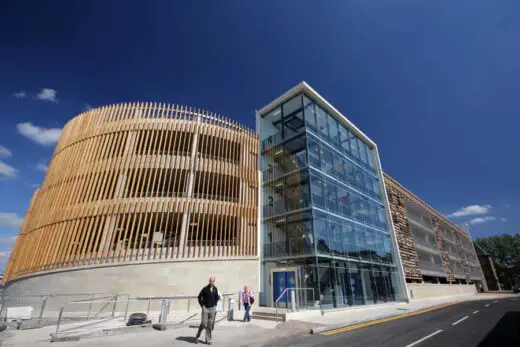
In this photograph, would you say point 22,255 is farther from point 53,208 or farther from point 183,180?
point 183,180

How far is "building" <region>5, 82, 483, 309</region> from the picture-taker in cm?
1596

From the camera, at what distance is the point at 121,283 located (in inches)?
597

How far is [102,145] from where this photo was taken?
19484 mm

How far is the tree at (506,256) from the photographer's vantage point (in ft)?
222

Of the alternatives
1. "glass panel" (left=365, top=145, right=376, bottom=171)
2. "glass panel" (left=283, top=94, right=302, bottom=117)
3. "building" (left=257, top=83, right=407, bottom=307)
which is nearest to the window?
"building" (left=257, top=83, right=407, bottom=307)

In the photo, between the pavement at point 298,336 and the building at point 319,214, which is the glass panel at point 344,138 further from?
the pavement at point 298,336

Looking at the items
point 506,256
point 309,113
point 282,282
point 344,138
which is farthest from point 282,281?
point 506,256

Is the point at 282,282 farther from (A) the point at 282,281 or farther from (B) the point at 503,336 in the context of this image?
(B) the point at 503,336

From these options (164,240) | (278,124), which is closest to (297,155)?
(278,124)

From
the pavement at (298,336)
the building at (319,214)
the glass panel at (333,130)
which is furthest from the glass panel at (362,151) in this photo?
the pavement at (298,336)

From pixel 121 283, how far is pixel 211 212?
7093 millimetres

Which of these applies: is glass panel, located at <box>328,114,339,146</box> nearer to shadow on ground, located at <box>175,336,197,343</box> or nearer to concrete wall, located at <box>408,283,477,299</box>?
concrete wall, located at <box>408,283,477,299</box>

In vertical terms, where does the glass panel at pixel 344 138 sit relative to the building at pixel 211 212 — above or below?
above

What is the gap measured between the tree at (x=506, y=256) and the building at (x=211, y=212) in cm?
6921
